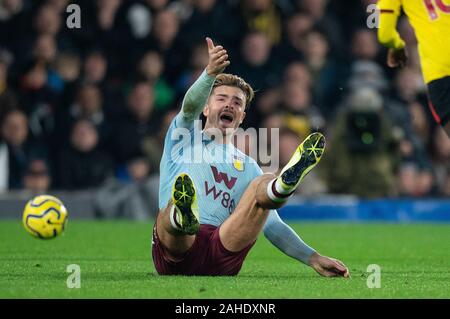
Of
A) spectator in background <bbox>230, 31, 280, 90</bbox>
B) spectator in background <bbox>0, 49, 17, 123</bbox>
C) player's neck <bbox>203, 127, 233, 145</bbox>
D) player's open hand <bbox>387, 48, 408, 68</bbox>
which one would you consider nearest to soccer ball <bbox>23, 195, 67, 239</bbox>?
player's neck <bbox>203, 127, 233, 145</bbox>

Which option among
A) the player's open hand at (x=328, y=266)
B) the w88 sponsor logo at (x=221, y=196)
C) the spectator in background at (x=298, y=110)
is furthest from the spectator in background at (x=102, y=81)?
the player's open hand at (x=328, y=266)

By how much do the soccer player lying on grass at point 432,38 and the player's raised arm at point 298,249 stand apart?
1311mm

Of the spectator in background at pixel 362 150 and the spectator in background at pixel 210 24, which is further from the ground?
the spectator in background at pixel 210 24

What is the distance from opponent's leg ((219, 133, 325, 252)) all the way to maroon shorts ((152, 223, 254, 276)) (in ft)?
0.26

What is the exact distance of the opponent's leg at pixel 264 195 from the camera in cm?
700

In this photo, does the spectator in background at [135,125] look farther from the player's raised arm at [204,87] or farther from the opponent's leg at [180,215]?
the opponent's leg at [180,215]

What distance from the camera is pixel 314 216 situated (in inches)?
605

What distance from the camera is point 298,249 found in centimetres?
777

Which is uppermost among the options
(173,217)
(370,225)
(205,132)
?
(205,132)

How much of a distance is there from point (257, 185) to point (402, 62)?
1933 mm

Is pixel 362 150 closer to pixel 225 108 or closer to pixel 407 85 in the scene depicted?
pixel 407 85

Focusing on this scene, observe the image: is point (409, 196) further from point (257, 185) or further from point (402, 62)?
point (257, 185)

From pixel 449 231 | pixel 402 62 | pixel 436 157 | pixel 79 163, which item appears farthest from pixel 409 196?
pixel 402 62

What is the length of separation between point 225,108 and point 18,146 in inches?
269
